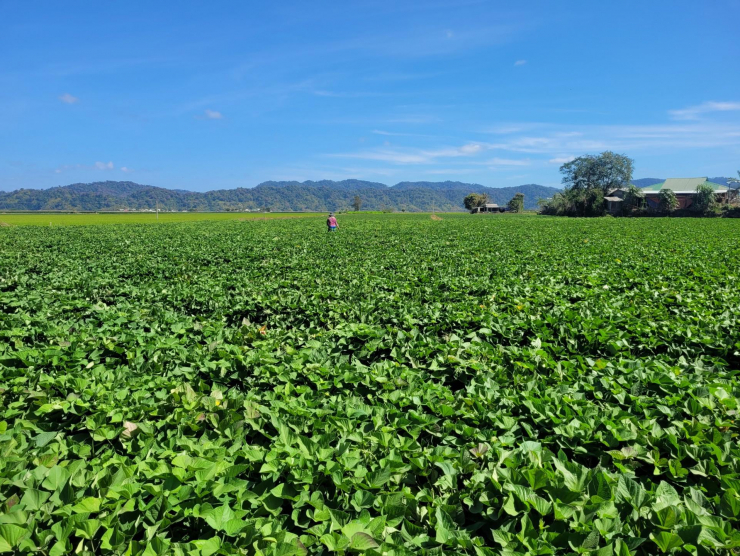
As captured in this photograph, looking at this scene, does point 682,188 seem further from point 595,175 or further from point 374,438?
point 374,438

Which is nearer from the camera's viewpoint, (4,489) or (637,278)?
(4,489)

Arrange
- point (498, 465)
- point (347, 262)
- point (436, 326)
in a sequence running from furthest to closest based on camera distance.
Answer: point (347, 262) < point (436, 326) < point (498, 465)

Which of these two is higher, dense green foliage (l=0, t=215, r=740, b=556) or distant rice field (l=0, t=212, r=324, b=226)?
distant rice field (l=0, t=212, r=324, b=226)

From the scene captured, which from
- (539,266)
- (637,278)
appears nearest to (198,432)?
(637,278)

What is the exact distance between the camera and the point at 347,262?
13.1m

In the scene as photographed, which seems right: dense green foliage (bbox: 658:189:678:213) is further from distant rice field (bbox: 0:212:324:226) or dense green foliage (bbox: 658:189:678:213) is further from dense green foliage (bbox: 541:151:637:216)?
distant rice field (bbox: 0:212:324:226)

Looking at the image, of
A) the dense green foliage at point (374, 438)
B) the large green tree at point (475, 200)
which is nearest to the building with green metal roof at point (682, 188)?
the large green tree at point (475, 200)

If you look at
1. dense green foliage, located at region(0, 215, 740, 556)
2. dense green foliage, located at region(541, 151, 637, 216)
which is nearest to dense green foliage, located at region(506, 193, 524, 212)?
dense green foliage, located at region(541, 151, 637, 216)

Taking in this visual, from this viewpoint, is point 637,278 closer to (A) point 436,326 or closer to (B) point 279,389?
(A) point 436,326

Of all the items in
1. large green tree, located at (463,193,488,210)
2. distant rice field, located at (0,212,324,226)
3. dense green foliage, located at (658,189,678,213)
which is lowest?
distant rice field, located at (0,212,324,226)

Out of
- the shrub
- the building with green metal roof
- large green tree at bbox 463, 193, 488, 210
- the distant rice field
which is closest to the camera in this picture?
the distant rice field

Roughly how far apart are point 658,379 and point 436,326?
2697 millimetres

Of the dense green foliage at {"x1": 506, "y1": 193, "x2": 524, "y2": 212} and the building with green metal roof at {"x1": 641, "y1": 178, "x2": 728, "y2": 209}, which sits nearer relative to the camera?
the building with green metal roof at {"x1": 641, "y1": 178, "x2": 728, "y2": 209}

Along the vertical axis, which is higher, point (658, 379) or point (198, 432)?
point (658, 379)
